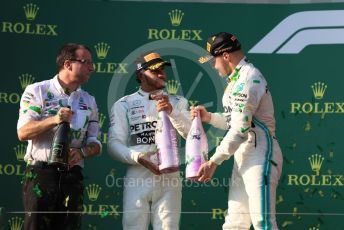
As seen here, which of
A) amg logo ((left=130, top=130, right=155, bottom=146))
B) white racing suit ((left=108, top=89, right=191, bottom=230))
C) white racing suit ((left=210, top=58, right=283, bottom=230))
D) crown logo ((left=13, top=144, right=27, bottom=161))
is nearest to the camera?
white racing suit ((left=210, top=58, right=283, bottom=230))

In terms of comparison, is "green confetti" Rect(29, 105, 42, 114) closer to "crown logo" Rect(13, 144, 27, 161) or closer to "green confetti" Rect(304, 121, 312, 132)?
"crown logo" Rect(13, 144, 27, 161)

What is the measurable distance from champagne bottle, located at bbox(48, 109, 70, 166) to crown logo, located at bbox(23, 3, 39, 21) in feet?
5.45

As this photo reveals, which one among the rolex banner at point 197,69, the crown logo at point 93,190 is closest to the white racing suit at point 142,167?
the rolex banner at point 197,69

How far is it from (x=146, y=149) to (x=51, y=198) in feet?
1.76

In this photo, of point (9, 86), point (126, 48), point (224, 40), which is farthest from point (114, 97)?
point (224, 40)

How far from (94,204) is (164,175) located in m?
1.26

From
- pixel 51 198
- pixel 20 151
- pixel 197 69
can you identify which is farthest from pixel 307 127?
pixel 51 198

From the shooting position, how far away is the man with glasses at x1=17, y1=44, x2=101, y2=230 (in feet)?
10.3

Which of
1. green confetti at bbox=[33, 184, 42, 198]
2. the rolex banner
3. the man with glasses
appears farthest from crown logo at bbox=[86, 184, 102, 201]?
green confetti at bbox=[33, 184, 42, 198]

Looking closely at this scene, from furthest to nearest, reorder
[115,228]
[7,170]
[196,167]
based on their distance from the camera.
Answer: [7,170] → [115,228] → [196,167]

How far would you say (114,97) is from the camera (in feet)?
15.1

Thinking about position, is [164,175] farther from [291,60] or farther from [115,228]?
[291,60]

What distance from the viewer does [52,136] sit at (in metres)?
3.25

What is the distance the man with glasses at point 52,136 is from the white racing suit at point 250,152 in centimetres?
63
